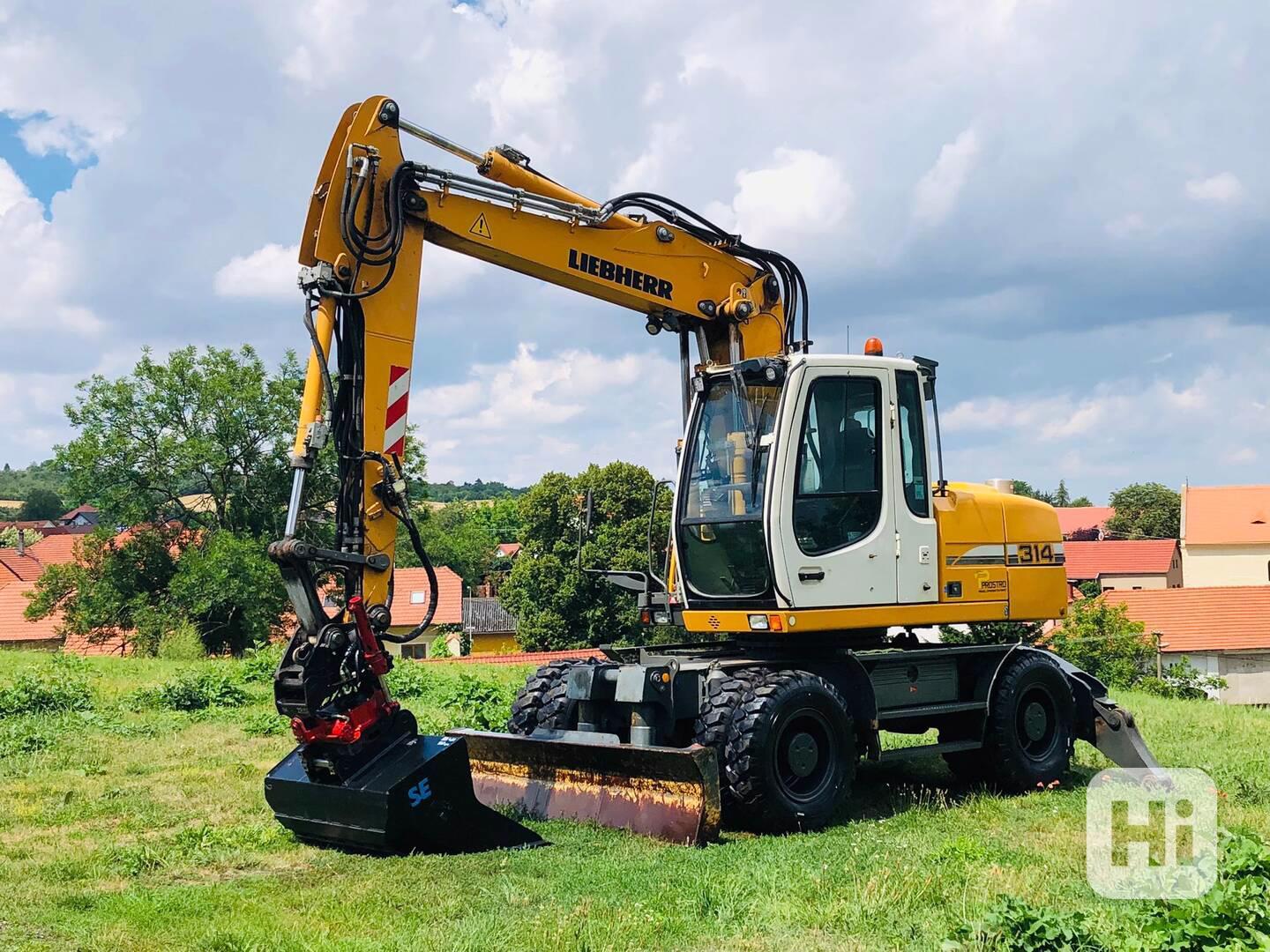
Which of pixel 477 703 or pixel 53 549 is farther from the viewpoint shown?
pixel 53 549

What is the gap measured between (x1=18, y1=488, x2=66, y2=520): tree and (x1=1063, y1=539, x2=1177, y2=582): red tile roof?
124 m

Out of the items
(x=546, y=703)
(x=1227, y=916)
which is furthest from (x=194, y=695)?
(x=1227, y=916)

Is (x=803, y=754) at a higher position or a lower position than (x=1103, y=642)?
lower

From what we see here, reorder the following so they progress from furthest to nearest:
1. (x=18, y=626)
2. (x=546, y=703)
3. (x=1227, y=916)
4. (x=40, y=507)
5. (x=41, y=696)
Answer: (x=40, y=507) → (x=18, y=626) → (x=41, y=696) → (x=546, y=703) → (x=1227, y=916)

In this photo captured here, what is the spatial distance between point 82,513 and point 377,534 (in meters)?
150

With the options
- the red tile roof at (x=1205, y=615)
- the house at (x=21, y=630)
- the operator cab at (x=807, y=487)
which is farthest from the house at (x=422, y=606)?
the operator cab at (x=807, y=487)

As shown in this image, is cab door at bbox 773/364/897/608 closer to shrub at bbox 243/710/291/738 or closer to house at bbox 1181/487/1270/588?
shrub at bbox 243/710/291/738

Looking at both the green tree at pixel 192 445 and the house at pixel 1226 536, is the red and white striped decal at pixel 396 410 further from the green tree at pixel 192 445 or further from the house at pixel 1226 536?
the house at pixel 1226 536

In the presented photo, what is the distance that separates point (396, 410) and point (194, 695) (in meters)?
8.98

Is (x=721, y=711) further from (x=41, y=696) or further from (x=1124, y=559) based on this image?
(x=1124, y=559)

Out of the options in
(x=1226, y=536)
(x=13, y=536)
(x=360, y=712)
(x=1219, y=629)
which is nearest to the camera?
(x=360, y=712)

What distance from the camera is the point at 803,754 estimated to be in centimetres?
830

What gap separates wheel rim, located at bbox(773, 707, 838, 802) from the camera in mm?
8203

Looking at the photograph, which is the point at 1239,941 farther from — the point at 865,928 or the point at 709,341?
the point at 709,341
